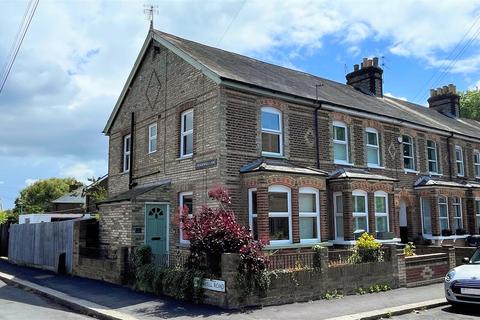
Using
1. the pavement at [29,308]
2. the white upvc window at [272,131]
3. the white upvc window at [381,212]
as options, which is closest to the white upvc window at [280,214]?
the white upvc window at [272,131]

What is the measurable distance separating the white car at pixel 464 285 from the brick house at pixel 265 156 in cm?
493

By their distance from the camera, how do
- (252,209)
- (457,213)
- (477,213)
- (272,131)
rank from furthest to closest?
(477,213) < (457,213) < (272,131) < (252,209)

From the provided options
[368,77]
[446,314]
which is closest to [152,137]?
[446,314]

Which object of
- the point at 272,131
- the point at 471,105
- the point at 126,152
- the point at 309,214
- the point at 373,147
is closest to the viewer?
the point at 309,214

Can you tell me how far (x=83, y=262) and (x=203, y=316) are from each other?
26.6 ft

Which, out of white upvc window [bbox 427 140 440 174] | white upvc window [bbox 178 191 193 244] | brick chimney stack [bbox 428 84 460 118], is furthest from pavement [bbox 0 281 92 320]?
brick chimney stack [bbox 428 84 460 118]

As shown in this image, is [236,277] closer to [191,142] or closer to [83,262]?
[191,142]

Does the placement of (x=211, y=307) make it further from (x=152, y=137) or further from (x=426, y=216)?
(x=426, y=216)

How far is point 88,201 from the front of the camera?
93.1 feet

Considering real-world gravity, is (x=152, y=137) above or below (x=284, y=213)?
above

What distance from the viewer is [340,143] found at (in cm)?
1742

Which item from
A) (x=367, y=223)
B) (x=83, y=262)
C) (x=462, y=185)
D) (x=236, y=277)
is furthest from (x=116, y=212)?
(x=462, y=185)

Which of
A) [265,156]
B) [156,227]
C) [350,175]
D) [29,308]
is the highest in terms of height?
[265,156]

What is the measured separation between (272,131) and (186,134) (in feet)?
9.98
